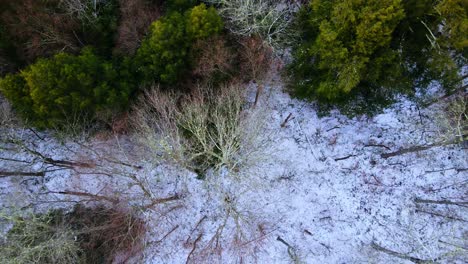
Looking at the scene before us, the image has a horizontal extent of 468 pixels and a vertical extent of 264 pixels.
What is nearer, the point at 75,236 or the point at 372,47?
the point at 372,47

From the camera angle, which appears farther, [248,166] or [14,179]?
[14,179]

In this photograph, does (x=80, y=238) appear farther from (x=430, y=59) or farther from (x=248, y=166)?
(x=430, y=59)

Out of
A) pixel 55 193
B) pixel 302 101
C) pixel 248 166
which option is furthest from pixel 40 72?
pixel 302 101

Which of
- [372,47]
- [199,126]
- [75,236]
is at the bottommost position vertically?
[75,236]

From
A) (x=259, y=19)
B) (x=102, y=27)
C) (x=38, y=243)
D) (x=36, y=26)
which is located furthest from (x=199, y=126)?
(x=36, y=26)

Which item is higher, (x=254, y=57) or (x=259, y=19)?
(x=259, y=19)

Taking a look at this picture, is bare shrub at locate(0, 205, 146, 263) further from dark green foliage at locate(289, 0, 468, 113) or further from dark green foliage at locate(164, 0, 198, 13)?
dark green foliage at locate(289, 0, 468, 113)

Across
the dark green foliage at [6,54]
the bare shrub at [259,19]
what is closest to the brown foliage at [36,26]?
the dark green foliage at [6,54]

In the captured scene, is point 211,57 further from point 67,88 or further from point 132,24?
point 67,88
